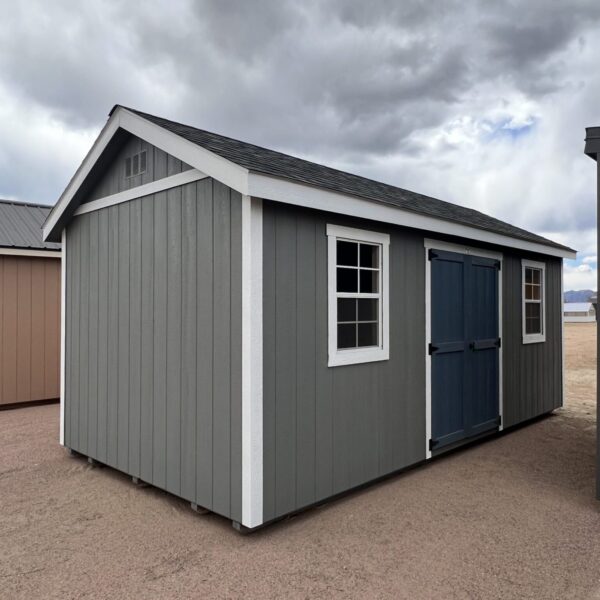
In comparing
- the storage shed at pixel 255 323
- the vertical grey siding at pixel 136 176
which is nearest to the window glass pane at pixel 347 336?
the storage shed at pixel 255 323

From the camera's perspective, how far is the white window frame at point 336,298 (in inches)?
139

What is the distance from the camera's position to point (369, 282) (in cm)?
396

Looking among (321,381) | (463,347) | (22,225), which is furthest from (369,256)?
(22,225)

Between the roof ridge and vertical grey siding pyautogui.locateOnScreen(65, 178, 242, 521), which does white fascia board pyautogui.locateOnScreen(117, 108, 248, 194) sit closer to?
vertical grey siding pyautogui.locateOnScreen(65, 178, 242, 521)

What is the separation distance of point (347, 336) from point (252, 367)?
3.56 ft

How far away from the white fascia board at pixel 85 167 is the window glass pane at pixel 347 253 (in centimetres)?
223

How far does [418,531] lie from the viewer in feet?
10.2

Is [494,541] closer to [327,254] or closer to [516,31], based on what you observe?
[327,254]

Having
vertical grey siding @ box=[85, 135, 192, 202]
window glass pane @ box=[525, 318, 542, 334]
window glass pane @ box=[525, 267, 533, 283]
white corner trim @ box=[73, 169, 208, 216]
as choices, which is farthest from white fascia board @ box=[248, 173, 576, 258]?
window glass pane @ box=[525, 318, 542, 334]

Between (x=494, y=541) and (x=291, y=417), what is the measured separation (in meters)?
1.52

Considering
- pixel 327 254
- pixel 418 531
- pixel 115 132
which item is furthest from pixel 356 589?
pixel 115 132

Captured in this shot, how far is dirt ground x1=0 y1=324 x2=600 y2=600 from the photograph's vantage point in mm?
2459

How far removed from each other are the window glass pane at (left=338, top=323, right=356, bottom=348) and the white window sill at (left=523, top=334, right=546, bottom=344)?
3.44 m

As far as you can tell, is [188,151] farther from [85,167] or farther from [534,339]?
[534,339]
